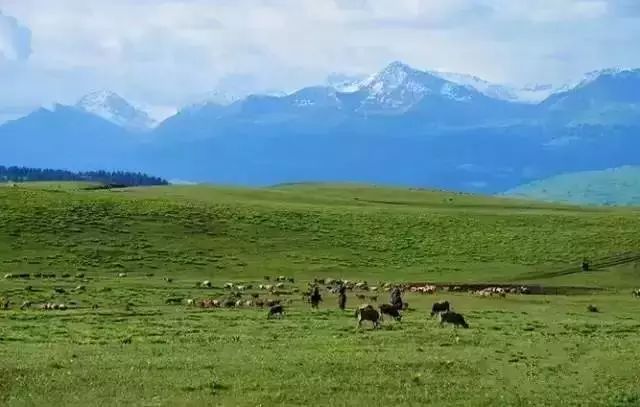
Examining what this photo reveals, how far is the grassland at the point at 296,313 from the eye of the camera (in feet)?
93.2

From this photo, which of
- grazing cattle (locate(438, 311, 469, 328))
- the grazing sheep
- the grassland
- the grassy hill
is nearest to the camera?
the grassland

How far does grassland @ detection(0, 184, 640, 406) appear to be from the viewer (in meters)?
28.4

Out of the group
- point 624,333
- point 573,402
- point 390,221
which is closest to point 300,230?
point 390,221

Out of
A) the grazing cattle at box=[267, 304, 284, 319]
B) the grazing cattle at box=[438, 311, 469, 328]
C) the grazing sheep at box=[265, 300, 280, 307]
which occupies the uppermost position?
the grazing cattle at box=[438, 311, 469, 328]

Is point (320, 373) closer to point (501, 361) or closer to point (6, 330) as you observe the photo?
point (501, 361)

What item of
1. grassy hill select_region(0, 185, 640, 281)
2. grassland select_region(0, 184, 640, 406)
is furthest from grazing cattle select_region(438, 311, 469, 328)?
grassy hill select_region(0, 185, 640, 281)

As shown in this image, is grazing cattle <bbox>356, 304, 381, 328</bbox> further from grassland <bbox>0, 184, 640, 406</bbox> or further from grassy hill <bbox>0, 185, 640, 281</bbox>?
grassy hill <bbox>0, 185, 640, 281</bbox>

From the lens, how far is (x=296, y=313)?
1969 inches

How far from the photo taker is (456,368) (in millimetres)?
31594

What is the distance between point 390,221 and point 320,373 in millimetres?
77216

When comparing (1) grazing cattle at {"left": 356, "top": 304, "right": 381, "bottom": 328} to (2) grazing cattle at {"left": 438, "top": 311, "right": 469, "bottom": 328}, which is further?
(2) grazing cattle at {"left": 438, "top": 311, "right": 469, "bottom": 328}

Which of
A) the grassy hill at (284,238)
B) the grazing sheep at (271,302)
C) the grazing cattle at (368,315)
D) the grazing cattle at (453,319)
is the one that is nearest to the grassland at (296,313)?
the grassy hill at (284,238)

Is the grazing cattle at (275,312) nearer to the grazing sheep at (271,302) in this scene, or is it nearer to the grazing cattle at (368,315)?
the grazing cattle at (368,315)

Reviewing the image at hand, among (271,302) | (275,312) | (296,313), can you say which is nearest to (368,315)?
(275,312)
